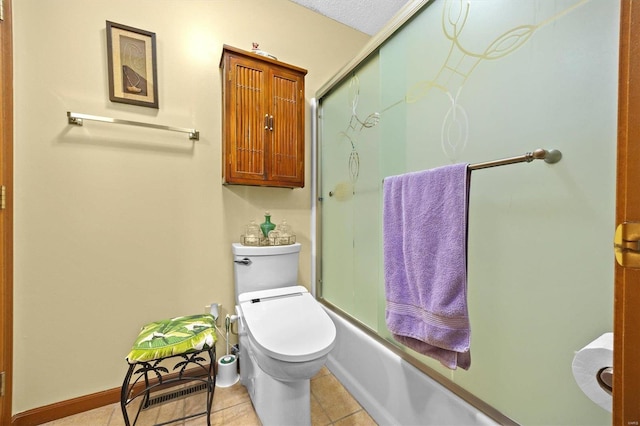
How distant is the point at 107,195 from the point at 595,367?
6.10 feet

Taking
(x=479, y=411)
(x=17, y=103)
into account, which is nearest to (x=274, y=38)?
(x=17, y=103)

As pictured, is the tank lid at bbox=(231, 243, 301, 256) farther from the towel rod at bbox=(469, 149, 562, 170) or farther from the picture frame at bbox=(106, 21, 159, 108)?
the towel rod at bbox=(469, 149, 562, 170)

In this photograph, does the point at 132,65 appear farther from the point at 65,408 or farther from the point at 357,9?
the point at 65,408

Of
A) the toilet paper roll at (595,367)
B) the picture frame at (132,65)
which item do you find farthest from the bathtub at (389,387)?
the picture frame at (132,65)

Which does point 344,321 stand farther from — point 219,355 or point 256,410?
point 219,355

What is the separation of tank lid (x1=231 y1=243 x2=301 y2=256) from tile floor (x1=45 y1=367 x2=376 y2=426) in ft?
2.51

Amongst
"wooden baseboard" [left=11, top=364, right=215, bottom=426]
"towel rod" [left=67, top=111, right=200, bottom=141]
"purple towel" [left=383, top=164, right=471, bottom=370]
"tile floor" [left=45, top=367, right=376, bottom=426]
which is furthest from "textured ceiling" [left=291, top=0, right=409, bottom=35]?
"wooden baseboard" [left=11, top=364, right=215, bottom=426]

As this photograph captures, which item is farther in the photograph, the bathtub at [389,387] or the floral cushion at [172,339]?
the floral cushion at [172,339]

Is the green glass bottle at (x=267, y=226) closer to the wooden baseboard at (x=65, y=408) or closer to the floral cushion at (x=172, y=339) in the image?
the floral cushion at (x=172, y=339)

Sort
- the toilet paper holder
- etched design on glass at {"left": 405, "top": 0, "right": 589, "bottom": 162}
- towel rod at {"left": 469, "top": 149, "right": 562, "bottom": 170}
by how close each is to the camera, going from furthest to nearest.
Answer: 1. etched design on glass at {"left": 405, "top": 0, "right": 589, "bottom": 162}
2. towel rod at {"left": 469, "top": 149, "right": 562, "bottom": 170}
3. the toilet paper holder

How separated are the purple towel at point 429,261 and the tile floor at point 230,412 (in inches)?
24.5

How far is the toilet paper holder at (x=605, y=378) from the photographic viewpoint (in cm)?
44

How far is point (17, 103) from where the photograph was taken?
44.2 inches

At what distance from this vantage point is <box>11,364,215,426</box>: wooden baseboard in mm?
1127
